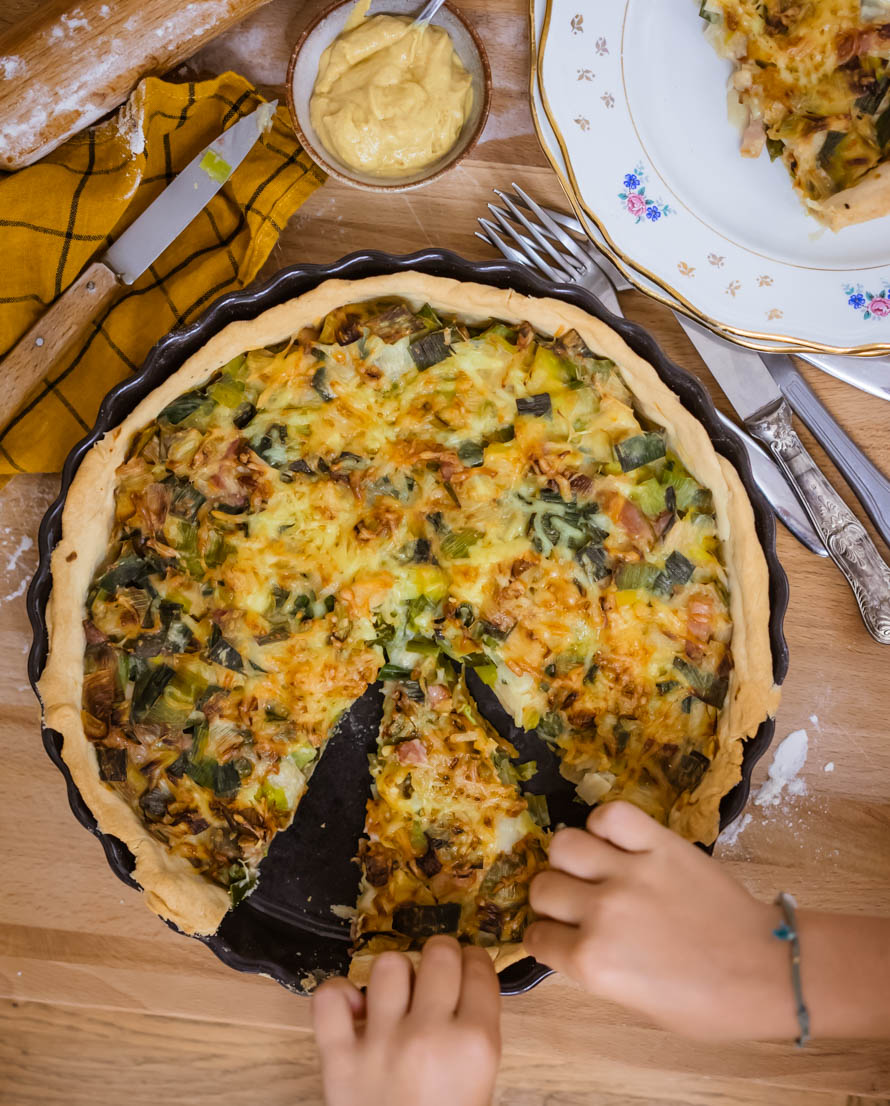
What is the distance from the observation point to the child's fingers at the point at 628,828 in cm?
207

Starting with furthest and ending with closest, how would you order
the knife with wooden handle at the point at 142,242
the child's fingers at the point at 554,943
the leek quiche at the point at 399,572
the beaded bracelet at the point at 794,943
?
the knife with wooden handle at the point at 142,242
the leek quiche at the point at 399,572
the child's fingers at the point at 554,943
the beaded bracelet at the point at 794,943

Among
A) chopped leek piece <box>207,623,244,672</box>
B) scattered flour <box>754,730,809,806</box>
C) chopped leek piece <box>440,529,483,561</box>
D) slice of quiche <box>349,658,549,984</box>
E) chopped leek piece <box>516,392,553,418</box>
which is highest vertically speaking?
chopped leek piece <box>516,392,553,418</box>

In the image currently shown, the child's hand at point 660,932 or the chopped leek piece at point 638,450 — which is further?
the chopped leek piece at point 638,450

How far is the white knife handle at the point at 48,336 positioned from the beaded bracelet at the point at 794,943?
7.28 ft

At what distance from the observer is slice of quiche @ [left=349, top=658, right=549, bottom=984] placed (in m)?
2.49

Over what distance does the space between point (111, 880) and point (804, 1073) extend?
2.14m

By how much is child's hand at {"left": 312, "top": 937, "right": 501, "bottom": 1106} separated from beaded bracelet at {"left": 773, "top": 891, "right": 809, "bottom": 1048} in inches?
25.7

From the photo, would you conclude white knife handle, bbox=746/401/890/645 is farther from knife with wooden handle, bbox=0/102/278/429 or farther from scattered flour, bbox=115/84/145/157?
scattered flour, bbox=115/84/145/157

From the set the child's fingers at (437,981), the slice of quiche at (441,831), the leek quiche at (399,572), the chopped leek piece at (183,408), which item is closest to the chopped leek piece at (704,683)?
the leek quiche at (399,572)

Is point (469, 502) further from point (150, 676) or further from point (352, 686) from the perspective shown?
point (150, 676)

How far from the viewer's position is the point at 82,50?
242 centimetres

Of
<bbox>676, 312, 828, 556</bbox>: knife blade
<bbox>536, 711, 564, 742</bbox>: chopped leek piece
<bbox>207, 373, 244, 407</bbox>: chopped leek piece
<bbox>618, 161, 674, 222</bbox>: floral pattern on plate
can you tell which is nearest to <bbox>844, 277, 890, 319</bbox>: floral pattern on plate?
<bbox>676, 312, 828, 556</bbox>: knife blade

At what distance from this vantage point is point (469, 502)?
7.86ft

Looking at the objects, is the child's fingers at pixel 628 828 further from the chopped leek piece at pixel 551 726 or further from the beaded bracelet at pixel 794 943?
the chopped leek piece at pixel 551 726
